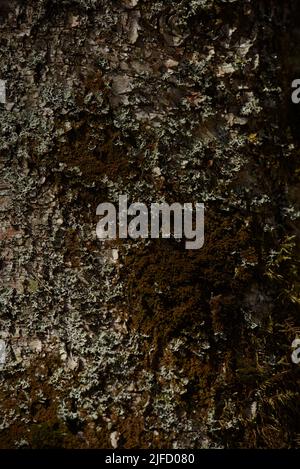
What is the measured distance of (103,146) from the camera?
6.15 feet

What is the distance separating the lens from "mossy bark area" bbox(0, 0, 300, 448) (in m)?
1.82

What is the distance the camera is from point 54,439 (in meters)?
1.80

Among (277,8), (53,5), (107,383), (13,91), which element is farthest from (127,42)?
(107,383)

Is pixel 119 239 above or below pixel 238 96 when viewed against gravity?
below

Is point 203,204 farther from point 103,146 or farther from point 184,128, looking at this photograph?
point 103,146

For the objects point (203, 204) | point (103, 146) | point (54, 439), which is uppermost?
point (103, 146)

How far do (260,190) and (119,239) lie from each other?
49cm

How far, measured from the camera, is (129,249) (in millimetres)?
1861

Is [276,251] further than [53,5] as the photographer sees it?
Yes

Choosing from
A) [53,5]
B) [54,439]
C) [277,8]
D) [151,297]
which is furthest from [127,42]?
[54,439]

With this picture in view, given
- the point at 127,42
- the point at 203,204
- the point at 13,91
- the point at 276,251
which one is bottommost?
the point at 276,251

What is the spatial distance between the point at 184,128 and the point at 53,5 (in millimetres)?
548

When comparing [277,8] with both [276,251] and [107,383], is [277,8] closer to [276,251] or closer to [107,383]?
[276,251]

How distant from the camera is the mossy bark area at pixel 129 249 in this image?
1821 millimetres
